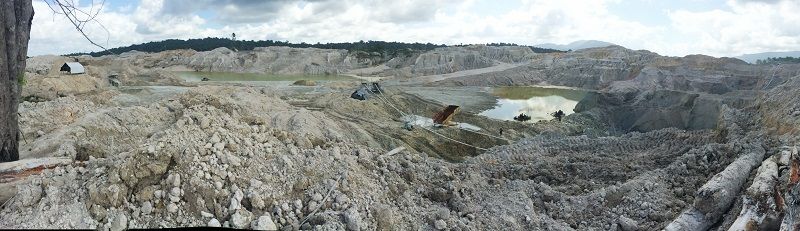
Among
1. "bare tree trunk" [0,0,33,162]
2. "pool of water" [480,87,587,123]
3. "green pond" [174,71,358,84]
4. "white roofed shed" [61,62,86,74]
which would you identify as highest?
"bare tree trunk" [0,0,33,162]

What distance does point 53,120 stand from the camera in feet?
33.2

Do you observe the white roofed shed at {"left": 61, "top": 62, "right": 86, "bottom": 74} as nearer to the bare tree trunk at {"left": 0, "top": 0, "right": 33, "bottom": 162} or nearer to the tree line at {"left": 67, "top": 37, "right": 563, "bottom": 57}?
the bare tree trunk at {"left": 0, "top": 0, "right": 33, "bottom": 162}

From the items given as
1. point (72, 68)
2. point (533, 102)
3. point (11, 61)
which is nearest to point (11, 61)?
point (11, 61)

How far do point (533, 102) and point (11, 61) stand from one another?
1195 inches

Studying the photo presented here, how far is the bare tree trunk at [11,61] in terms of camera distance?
4.50 metres

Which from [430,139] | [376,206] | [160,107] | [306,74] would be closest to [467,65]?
[306,74]

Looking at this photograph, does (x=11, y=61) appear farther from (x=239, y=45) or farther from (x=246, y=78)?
(x=239, y=45)

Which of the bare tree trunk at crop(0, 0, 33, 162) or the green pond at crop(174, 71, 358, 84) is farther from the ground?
the bare tree trunk at crop(0, 0, 33, 162)

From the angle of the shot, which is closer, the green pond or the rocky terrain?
the rocky terrain

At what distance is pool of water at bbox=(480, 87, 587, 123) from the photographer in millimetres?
26217

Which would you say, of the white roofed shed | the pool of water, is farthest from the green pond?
the white roofed shed

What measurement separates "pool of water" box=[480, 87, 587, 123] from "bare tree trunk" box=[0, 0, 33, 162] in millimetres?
20837

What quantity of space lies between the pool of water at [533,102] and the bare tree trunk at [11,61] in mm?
20837

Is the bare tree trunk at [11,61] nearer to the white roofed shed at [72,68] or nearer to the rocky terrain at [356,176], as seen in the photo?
the rocky terrain at [356,176]
